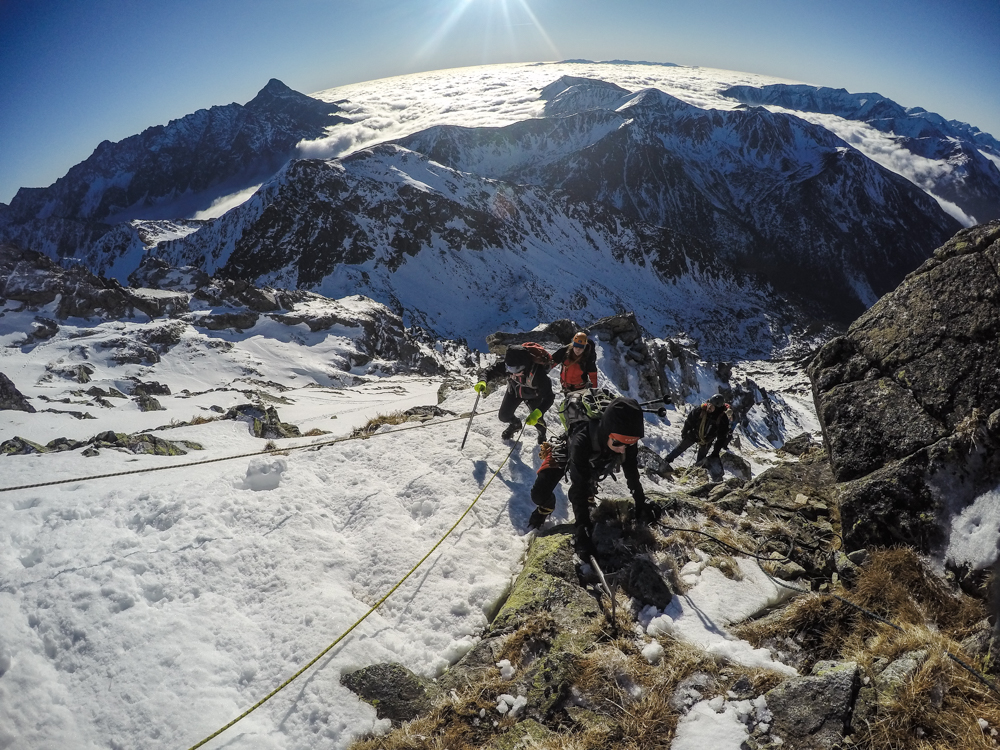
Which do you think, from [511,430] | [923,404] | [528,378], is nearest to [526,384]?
[528,378]

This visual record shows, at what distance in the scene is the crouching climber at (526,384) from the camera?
35.0ft

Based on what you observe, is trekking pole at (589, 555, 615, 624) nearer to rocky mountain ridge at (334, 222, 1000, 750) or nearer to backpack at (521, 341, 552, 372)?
rocky mountain ridge at (334, 222, 1000, 750)

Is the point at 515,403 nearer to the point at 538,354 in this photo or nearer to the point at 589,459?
the point at 538,354

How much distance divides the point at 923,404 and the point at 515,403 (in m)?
7.17

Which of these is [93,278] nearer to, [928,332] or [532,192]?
[928,332]

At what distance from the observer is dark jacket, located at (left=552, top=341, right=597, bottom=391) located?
10.7 m

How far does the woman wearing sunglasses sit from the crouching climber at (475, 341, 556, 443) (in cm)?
38

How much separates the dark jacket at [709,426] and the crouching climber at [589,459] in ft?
23.4

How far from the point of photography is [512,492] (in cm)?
873

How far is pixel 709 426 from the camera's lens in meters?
13.4

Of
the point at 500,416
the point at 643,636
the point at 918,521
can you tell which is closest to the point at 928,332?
the point at 918,521

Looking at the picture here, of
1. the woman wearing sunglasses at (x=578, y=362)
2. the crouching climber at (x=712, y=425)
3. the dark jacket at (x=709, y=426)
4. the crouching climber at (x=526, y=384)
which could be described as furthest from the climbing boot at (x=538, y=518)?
the dark jacket at (x=709, y=426)

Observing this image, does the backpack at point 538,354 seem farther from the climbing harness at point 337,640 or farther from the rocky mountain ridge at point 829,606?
the rocky mountain ridge at point 829,606

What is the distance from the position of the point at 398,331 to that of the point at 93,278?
102ft
